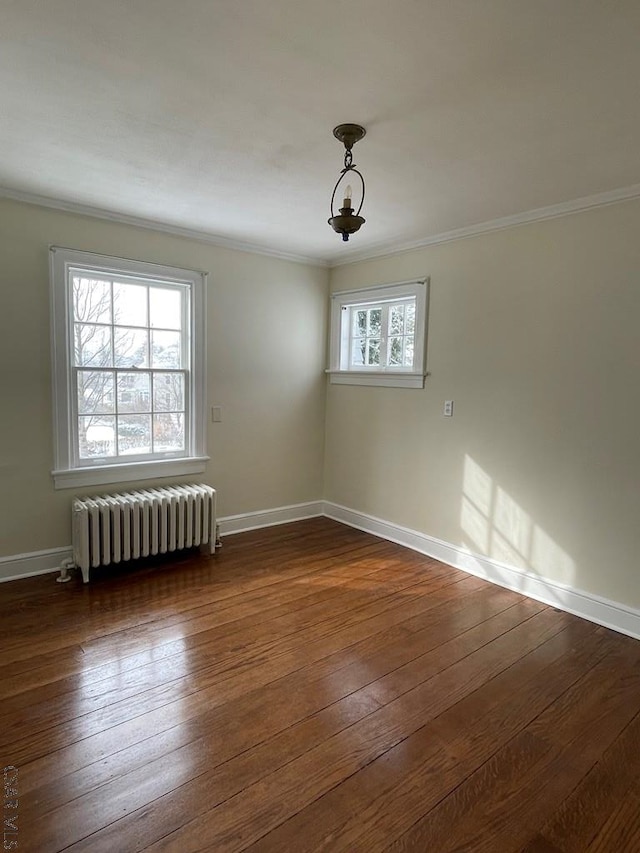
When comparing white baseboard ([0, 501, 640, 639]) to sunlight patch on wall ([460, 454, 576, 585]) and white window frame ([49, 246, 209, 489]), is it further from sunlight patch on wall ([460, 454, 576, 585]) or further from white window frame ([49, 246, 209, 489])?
white window frame ([49, 246, 209, 489])

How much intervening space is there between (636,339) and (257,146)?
2.32 m

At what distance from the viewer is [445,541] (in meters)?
3.84

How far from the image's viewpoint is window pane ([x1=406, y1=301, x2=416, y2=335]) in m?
4.02

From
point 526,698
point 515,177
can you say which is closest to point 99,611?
point 526,698

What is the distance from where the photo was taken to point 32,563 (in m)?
3.35

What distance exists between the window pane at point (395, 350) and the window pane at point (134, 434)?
2119 mm

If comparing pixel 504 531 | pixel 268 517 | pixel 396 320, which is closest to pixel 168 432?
pixel 268 517

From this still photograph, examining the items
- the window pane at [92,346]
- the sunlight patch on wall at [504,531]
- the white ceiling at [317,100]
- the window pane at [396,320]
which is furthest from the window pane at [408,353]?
the window pane at [92,346]

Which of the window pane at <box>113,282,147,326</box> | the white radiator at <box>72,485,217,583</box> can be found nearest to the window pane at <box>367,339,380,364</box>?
the white radiator at <box>72,485,217,583</box>

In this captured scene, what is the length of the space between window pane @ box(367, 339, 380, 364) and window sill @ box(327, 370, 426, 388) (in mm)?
116

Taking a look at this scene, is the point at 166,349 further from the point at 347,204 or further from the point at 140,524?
the point at 347,204

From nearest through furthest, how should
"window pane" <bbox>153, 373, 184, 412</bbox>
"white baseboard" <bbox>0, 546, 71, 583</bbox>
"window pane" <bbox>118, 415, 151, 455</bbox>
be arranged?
1. "white baseboard" <bbox>0, 546, 71, 583</bbox>
2. "window pane" <bbox>118, 415, 151, 455</bbox>
3. "window pane" <bbox>153, 373, 184, 412</bbox>

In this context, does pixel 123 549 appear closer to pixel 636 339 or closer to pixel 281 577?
pixel 281 577

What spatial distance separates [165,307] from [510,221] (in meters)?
2.64
